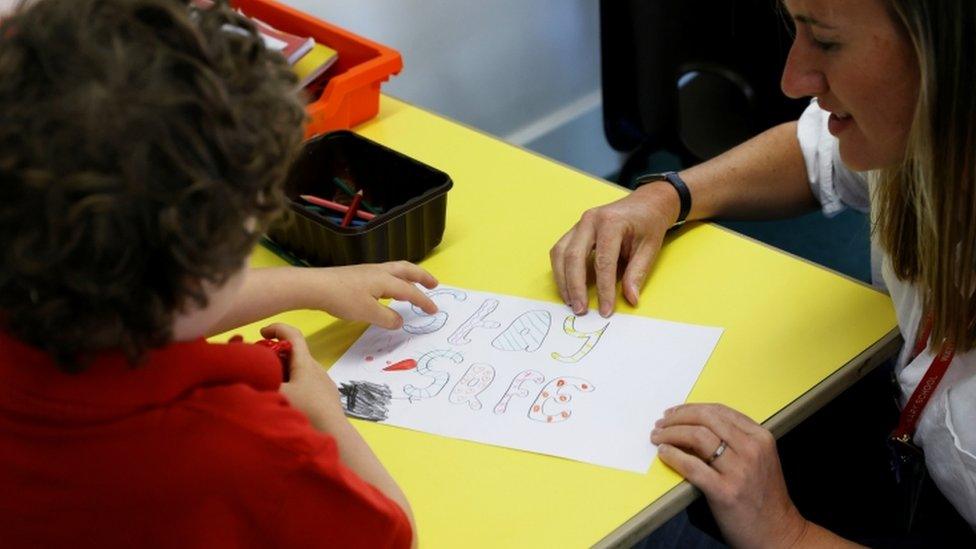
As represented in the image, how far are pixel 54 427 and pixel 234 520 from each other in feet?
0.41

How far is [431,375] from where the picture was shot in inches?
39.7

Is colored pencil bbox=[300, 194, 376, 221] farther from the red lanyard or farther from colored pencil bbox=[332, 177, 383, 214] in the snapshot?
the red lanyard

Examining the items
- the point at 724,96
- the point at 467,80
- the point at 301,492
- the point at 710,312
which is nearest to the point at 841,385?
the point at 710,312

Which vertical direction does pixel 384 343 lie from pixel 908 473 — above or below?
above

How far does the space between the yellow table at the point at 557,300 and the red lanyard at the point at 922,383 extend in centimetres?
5

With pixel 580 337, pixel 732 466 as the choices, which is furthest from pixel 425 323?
pixel 732 466

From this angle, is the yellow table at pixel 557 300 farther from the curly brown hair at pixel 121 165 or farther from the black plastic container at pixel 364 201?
the curly brown hair at pixel 121 165

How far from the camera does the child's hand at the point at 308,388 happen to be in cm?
83

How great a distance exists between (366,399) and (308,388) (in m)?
0.12

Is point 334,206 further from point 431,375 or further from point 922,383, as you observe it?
point 922,383

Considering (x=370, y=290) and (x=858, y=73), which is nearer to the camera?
(x=858, y=73)

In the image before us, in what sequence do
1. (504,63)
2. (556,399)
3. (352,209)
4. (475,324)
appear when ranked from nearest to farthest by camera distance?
(556,399) → (475,324) → (352,209) → (504,63)

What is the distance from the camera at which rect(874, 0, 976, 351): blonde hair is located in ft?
2.64

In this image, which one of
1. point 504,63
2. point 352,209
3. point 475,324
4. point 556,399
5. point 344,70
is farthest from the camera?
point 504,63
